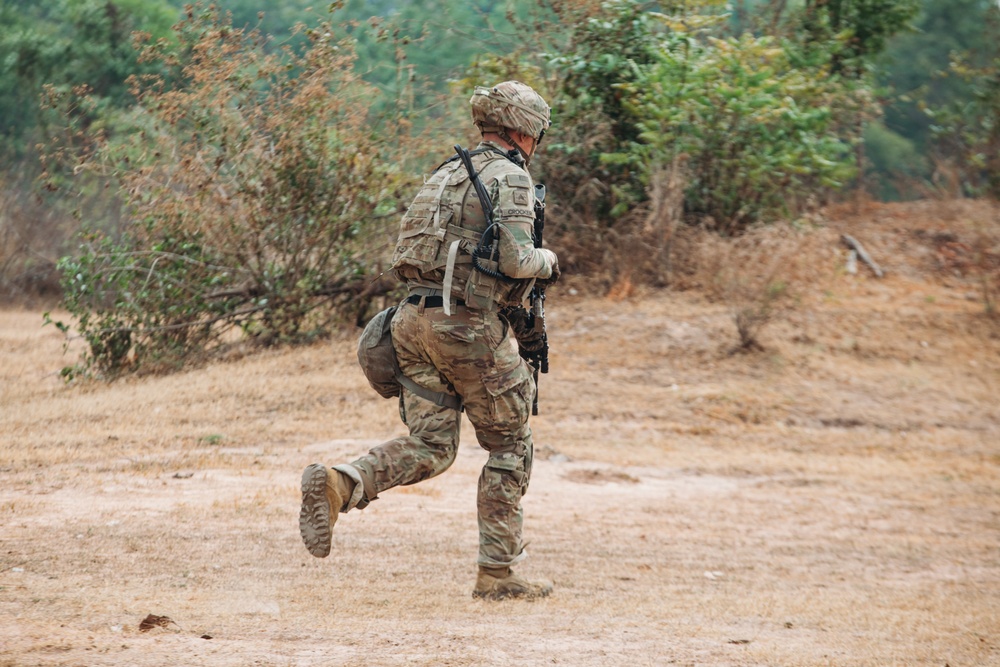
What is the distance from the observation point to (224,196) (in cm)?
960

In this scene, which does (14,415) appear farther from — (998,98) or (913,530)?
(998,98)

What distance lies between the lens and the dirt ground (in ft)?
12.1

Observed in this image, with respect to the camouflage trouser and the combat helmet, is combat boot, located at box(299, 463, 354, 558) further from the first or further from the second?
the combat helmet

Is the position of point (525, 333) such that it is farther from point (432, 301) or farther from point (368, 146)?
point (368, 146)

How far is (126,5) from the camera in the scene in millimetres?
22203

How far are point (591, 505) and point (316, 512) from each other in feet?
9.60

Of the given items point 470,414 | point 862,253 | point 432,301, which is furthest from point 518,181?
point 862,253

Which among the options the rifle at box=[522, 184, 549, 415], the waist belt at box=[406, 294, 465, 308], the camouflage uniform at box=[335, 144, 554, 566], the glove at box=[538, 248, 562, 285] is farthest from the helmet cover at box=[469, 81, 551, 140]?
the waist belt at box=[406, 294, 465, 308]

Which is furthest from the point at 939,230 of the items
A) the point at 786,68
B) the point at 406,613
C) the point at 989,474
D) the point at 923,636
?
the point at 406,613

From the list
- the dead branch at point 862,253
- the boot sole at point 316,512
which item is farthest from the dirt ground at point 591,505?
the dead branch at point 862,253

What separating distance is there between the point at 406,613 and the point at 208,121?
6627mm

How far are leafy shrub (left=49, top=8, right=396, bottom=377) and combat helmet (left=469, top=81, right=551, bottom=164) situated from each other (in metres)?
5.44

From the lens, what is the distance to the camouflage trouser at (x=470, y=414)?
4043 mm

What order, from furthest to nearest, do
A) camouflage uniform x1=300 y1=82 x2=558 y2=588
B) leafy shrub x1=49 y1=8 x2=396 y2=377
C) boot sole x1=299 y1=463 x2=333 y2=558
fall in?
leafy shrub x1=49 y1=8 x2=396 y2=377 → camouflage uniform x1=300 y1=82 x2=558 y2=588 → boot sole x1=299 y1=463 x2=333 y2=558
